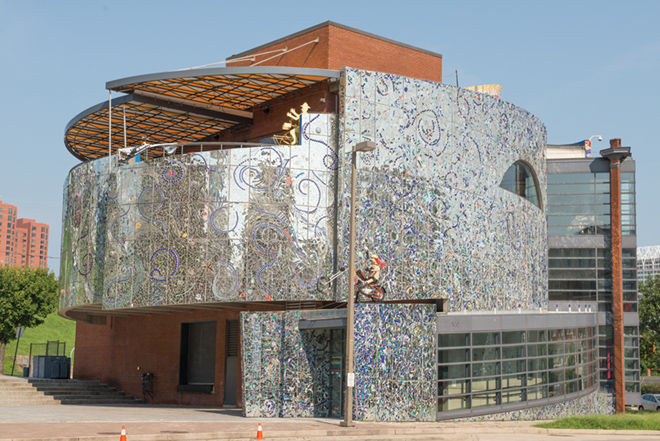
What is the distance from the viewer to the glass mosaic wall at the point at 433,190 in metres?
26.6

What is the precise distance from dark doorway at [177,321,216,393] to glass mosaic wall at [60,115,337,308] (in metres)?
5.52

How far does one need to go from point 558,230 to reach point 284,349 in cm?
2644

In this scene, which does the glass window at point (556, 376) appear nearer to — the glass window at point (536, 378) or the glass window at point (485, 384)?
the glass window at point (536, 378)

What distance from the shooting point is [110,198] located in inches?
1101

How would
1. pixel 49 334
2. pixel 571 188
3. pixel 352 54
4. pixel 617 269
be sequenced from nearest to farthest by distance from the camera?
pixel 352 54, pixel 617 269, pixel 571 188, pixel 49 334

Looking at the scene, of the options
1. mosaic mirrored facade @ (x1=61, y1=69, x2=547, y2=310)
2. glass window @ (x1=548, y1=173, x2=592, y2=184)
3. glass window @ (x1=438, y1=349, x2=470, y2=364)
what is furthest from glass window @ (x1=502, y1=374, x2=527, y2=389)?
glass window @ (x1=548, y1=173, x2=592, y2=184)

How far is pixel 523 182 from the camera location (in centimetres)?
3403

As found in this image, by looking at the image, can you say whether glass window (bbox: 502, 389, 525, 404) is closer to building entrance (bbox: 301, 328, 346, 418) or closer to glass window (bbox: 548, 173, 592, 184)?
building entrance (bbox: 301, 328, 346, 418)

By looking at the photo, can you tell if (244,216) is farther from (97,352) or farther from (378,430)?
(97,352)

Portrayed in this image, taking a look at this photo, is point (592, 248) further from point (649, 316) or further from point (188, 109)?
point (188, 109)

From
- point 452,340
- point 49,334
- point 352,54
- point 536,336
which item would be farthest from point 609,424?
point 49,334

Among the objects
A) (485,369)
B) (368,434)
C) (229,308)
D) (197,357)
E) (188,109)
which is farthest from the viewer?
(197,357)

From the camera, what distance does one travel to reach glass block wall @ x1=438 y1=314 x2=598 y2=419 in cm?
2492

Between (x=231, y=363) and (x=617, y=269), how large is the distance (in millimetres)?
26123
